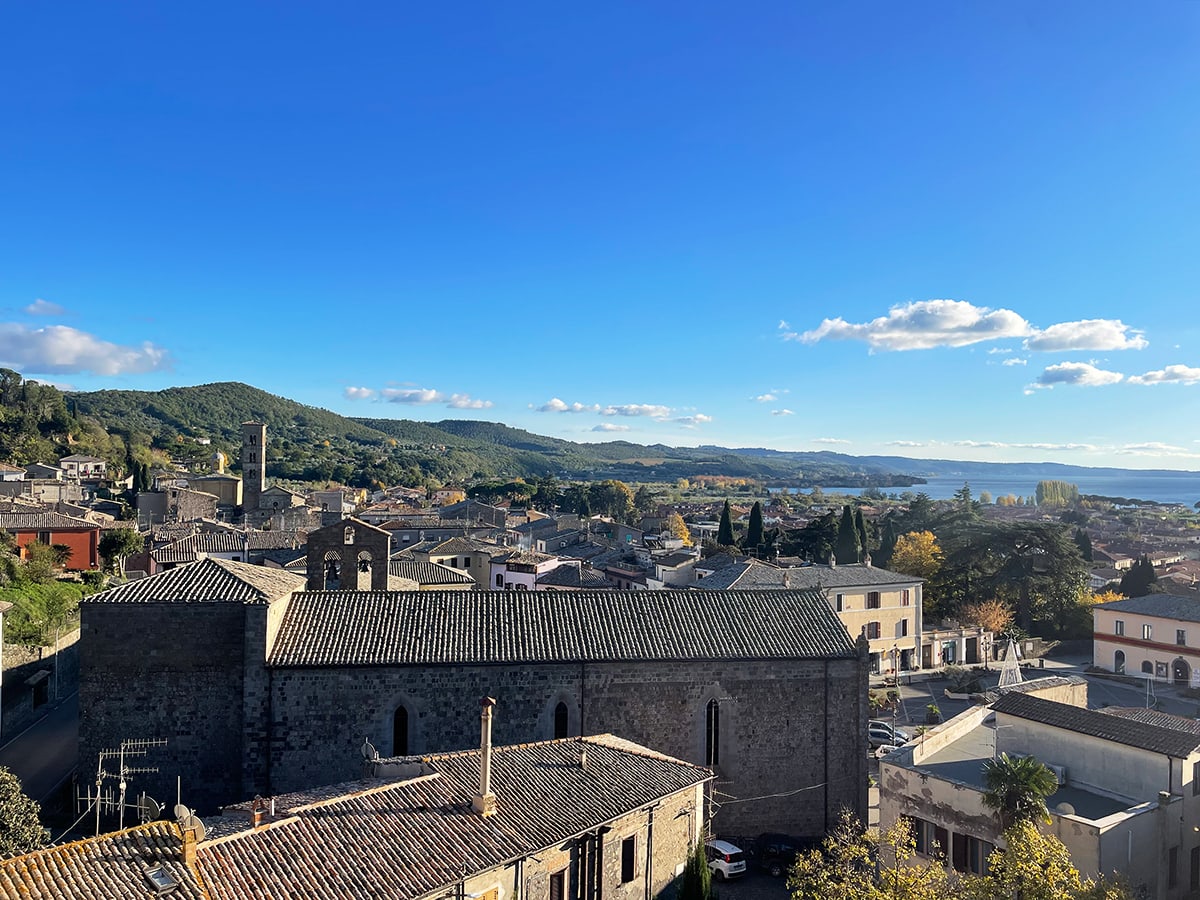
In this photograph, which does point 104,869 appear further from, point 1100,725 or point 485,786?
point 1100,725

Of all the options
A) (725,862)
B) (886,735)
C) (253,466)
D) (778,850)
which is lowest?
(886,735)

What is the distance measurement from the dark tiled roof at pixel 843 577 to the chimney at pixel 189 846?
37.5 metres

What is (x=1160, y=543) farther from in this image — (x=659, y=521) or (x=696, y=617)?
(x=696, y=617)

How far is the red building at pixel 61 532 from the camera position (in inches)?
1969

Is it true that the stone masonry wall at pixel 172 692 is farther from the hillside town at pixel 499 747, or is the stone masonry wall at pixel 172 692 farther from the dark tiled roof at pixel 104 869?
the dark tiled roof at pixel 104 869

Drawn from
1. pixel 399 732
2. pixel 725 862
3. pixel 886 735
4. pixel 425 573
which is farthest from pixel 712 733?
pixel 425 573

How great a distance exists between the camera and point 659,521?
108 metres

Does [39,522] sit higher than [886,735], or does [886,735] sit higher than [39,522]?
[39,522]

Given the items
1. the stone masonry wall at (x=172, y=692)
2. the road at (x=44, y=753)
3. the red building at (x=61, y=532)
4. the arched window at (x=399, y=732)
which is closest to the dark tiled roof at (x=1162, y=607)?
the arched window at (x=399, y=732)

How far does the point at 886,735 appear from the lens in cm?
3262

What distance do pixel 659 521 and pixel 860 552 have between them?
133 feet

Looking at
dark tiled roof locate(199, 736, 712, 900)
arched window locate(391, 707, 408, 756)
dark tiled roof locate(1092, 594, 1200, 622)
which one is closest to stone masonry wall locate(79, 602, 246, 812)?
arched window locate(391, 707, 408, 756)

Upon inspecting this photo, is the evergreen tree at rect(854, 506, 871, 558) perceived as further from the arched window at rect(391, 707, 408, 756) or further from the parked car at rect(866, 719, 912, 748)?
the arched window at rect(391, 707, 408, 756)

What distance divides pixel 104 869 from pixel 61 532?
47839 millimetres
